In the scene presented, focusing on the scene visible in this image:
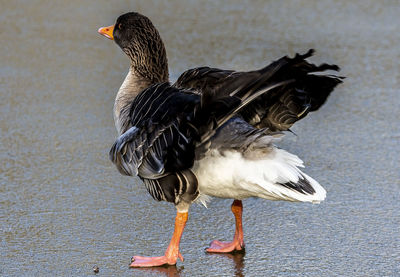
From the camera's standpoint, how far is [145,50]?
4.50 meters

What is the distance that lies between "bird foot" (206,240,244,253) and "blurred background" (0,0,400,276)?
41mm

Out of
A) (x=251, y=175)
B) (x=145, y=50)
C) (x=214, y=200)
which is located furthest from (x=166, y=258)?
(x=145, y=50)

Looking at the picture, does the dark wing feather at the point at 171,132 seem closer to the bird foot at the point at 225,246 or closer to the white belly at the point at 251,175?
the white belly at the point at 251,175

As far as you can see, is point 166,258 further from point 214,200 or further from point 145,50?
point 145,50

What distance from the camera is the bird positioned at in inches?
130

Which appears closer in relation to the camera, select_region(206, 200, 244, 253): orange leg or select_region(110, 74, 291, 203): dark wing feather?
select_region(110, 74, 291, 203): dark wing feather

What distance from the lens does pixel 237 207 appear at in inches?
159

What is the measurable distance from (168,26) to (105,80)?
1.86 metres

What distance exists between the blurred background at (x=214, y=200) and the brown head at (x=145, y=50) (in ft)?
2.77

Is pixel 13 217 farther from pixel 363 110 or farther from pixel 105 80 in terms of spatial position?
pixel 363 110

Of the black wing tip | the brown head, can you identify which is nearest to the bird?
the black wing tip

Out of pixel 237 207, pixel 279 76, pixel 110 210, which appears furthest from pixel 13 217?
pixel 279 76

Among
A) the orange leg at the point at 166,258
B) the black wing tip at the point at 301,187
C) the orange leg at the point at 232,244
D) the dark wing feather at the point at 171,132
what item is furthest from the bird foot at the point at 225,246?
the black wing tip at the point at 301,187

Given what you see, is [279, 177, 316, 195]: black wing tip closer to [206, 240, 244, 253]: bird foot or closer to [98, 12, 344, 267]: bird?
[98, 12, 344, 267]: bird
